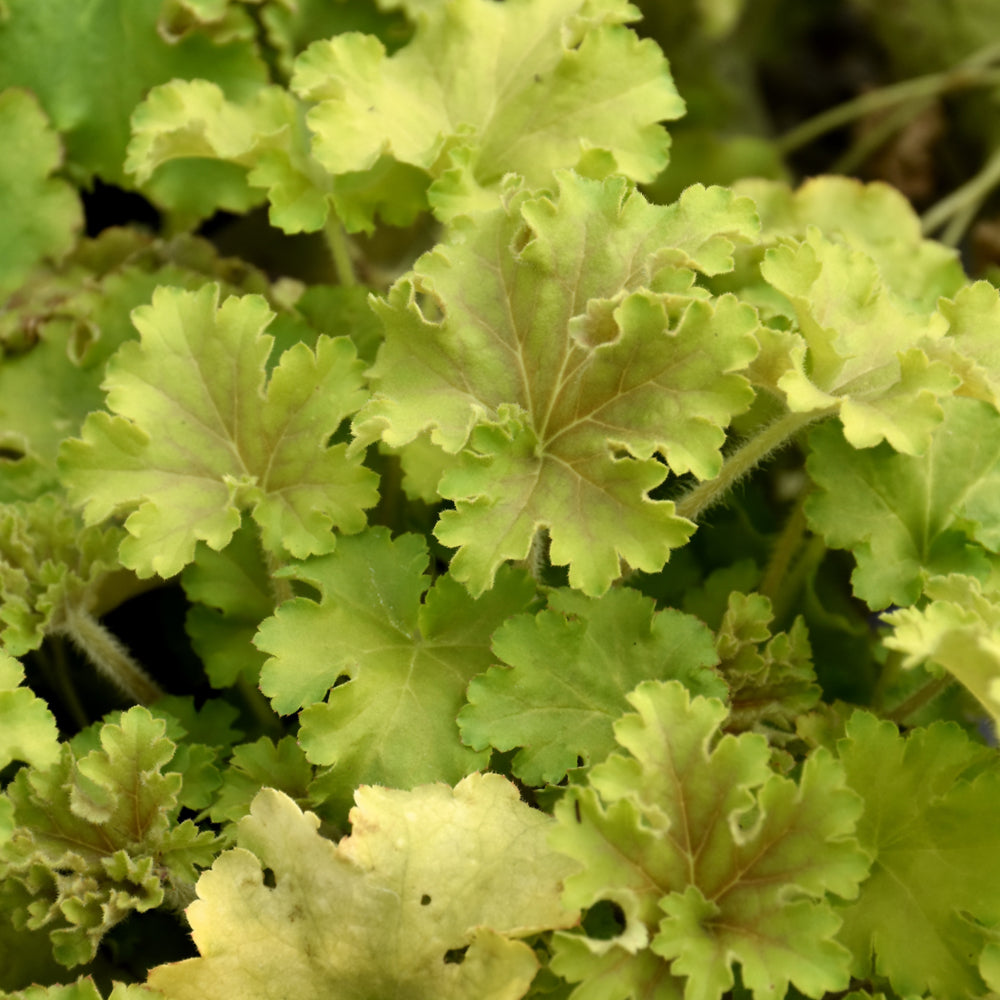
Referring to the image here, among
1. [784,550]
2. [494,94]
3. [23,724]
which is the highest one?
[494,94]

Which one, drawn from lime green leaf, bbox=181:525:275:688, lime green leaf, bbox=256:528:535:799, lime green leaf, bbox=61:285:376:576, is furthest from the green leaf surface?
lime green leaf, bbox=256:528:535:799

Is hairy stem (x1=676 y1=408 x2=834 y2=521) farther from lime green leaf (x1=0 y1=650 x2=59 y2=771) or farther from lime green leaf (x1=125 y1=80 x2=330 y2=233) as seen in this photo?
lime green leaf (x1=0 y1=650 x2=59 y2=771)

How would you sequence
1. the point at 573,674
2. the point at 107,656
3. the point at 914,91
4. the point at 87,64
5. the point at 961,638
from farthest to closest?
the point at 914,91, the point at 87,64, the point at 107,656, the point at 573,674, the point at 961,638

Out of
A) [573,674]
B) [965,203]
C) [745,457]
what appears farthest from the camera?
[965,203]

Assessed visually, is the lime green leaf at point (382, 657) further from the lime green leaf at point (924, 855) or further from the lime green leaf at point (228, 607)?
the lime green leaf at point (924, 855)

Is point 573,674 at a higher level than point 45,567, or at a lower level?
lower

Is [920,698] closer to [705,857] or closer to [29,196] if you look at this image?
[705,857]

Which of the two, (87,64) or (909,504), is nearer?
(909,504)

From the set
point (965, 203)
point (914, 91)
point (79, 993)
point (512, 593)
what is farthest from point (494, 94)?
point (914, 91)
